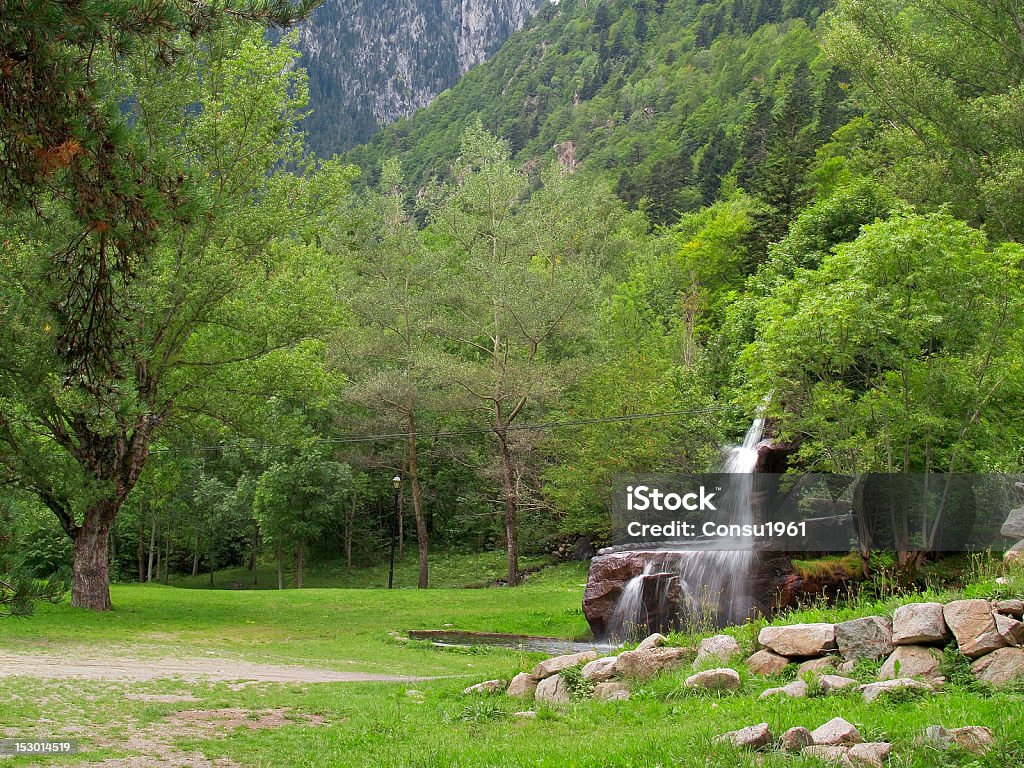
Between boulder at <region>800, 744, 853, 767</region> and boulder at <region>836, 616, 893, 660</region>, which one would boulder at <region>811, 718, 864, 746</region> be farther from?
boulder at <region>836, 616, 893, 660</region>

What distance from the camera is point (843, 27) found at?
28656 millimetres

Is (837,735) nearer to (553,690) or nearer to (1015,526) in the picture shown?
(553,690)

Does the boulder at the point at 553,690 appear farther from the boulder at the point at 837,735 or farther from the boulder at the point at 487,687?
the boulder at the point at 837,735

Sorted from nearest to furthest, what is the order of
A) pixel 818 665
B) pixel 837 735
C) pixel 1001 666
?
1. pixel 837 735
2. pixel 1001 666
3. pixel 818 665

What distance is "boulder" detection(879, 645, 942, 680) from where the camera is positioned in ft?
28.5

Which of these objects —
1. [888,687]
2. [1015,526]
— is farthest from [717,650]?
[1015,526]

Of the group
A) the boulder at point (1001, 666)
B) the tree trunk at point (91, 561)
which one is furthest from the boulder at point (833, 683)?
the tree trunk at point (91, 561)

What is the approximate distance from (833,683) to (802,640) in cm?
128

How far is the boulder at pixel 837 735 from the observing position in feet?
20.6

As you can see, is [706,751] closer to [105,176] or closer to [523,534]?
[105,176]

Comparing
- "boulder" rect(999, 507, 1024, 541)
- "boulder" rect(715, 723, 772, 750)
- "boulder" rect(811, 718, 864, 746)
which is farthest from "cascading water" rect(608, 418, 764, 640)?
"boulder" rect(811, 718, 864, 746)

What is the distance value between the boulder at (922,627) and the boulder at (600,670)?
3.22m

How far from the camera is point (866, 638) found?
960 cm

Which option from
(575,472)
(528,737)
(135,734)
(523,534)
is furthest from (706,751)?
(523,534)
